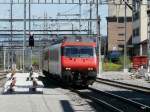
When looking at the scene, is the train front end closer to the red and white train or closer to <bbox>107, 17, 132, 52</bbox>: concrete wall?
the red and white train

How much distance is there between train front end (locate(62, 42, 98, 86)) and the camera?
34.7 m

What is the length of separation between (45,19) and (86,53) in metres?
35.0

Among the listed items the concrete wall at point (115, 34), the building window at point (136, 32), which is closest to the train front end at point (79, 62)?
the building window at point (136, 32)

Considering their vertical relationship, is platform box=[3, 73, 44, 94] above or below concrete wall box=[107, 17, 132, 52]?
below

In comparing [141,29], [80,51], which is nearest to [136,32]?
[141,29]

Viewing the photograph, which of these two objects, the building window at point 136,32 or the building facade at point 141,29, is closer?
the building facade at point 141,29

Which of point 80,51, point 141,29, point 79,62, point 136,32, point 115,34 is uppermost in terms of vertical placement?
point 115,34

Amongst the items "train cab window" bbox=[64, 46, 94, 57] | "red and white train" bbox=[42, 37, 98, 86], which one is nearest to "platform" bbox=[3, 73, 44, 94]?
"red and white train" bbox=[42, 37, 98, 86]

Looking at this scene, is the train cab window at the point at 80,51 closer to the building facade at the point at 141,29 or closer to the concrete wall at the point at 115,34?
the building facade at the point at 141,29

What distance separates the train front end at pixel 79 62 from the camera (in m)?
34.7

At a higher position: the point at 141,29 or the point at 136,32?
the point at 141,29

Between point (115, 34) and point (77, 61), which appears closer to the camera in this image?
point (77, 61)

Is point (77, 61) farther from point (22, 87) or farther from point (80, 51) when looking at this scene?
point (22, 87)

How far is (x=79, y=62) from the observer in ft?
114
